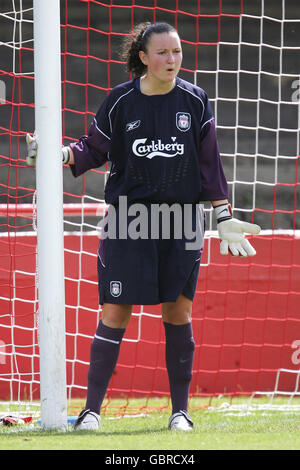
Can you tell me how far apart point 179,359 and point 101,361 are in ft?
1.01

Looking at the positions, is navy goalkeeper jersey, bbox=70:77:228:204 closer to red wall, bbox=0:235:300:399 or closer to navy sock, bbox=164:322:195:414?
navy sock, bbox=164:322:195:414

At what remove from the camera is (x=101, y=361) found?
3.10m

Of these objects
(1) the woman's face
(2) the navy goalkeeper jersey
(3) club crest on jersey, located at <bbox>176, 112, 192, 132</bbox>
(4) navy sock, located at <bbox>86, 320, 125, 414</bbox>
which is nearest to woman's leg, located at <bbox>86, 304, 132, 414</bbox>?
(4) navy sock, located at <bbox>86, 320, 125, 414</bbox>

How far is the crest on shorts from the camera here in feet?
10.1

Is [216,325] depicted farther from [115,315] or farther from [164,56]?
[164,56]

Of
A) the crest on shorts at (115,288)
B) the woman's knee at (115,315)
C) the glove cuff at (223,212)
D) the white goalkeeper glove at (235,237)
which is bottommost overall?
the woman's knee at (115,315)

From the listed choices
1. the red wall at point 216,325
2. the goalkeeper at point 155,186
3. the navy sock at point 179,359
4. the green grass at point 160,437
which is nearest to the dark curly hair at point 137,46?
the goalkeeper at point 155,186

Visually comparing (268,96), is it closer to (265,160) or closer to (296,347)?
(265,160)

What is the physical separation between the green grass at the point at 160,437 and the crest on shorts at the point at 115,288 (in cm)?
50

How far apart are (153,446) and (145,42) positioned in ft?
4.81

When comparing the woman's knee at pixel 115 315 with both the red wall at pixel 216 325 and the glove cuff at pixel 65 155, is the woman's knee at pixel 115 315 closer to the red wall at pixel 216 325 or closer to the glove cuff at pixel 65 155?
the glove cuff at pixel 65 155

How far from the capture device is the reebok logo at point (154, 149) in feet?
10.0

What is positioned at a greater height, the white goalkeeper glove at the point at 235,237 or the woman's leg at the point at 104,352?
the white goalkeeper glove at the point at 235,237

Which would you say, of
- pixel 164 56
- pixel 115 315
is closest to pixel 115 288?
pixel 115 315
